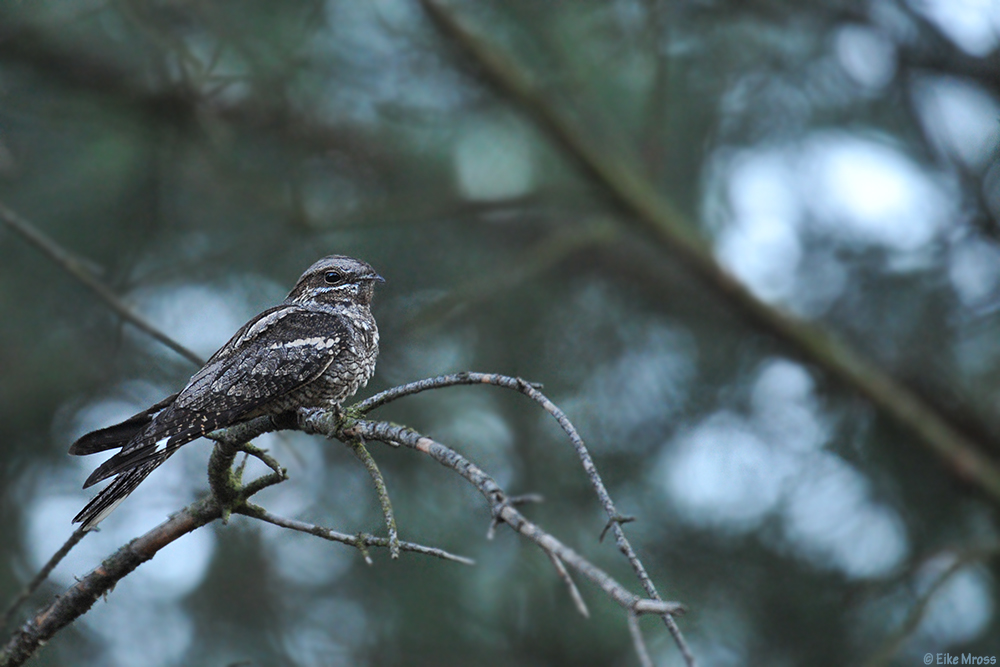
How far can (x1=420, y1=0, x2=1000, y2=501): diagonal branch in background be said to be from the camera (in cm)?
510

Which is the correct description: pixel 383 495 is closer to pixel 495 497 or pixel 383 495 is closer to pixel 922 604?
pixel 495 497

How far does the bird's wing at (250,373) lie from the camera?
10.4ft

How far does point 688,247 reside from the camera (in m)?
5.38

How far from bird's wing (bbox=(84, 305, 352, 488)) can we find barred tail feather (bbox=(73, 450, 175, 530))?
0.04m

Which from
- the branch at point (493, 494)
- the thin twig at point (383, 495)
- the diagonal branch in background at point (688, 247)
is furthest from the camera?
the diagonal branch in background at point (688, 247)

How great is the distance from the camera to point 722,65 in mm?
5883

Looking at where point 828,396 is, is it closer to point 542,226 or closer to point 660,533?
point 660,533

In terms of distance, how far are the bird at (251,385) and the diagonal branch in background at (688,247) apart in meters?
2.04

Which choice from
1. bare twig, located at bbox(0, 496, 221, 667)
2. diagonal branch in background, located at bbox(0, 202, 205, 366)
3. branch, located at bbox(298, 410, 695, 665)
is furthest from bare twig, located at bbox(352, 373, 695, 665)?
diagonal branch in background, located at bbox(0, 202, 205, 366)

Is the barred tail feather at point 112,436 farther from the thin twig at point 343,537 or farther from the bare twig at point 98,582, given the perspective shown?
the thin twig at point 343,537

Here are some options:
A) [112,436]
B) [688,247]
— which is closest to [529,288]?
[688,247]

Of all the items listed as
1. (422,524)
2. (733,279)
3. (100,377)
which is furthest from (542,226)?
(100,377)

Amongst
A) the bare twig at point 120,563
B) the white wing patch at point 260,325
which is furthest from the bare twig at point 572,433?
the white wing patch at point 260,325

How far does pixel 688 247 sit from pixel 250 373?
9.28 ft
